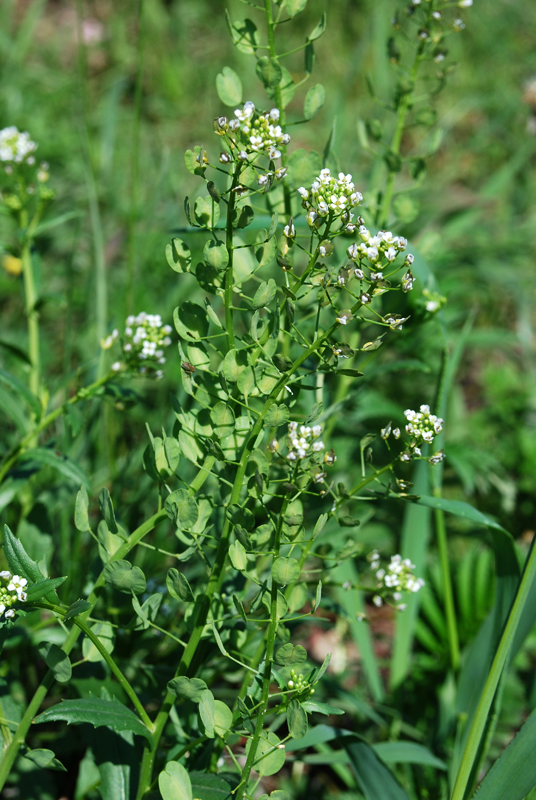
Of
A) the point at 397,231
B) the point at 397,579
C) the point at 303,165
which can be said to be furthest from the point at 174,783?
the point at 397,231

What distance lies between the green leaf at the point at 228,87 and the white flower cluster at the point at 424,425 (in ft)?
1.74

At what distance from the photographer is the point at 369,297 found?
0.80 meters

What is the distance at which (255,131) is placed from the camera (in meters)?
0.82

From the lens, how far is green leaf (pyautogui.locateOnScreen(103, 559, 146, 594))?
893mm

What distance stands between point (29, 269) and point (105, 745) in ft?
3.10

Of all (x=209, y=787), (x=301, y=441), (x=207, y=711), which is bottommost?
(x=209, y=787)

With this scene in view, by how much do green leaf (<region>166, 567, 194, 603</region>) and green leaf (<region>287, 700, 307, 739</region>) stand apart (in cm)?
20

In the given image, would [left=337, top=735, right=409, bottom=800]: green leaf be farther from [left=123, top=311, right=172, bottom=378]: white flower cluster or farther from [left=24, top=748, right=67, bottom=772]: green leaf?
[left=123, top=311, right=172, bottom=378]: white flower cluster

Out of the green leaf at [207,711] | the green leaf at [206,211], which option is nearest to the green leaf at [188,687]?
the green leaf at [207,711]

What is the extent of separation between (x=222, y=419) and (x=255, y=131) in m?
0.36

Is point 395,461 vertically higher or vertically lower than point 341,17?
lower

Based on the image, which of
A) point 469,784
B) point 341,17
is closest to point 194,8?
point 341,17

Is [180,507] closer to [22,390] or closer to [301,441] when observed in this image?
[301,441]

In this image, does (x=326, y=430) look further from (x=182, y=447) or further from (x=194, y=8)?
(x=194, y=8)
